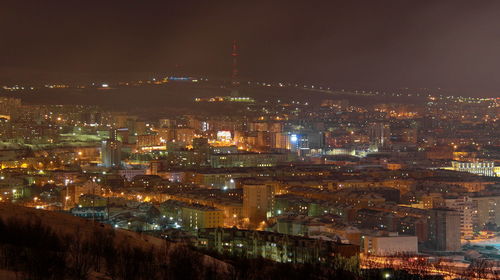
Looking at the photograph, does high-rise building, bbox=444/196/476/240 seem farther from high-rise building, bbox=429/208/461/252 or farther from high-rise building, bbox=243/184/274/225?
high-rise building, bbox=243/184/274/225

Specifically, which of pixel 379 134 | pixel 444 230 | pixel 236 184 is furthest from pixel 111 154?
pixel 379 134

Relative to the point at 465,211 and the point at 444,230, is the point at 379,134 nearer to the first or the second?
the point at 465,211

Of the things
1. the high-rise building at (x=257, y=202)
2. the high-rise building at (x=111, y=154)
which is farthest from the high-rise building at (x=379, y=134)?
the high-rise building at (x=257, y=202)

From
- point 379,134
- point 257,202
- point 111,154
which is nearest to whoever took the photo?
point 257,202

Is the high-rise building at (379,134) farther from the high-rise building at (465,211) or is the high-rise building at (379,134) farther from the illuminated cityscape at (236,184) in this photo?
the high-rise building at (465,211)

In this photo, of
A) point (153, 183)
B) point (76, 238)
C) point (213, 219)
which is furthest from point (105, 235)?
point (153, 183)

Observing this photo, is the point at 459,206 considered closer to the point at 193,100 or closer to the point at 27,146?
the point at 27,146

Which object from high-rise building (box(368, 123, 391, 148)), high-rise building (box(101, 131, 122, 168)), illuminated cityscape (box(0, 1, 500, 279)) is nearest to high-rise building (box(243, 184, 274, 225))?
illuminated cityscape (box(0, 1, 500, 279))
